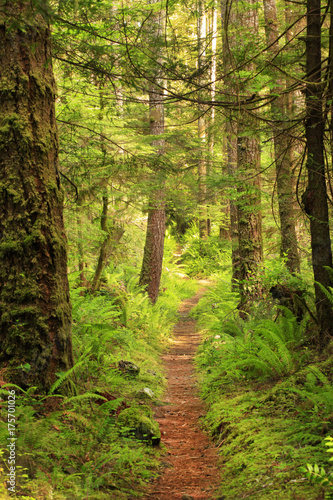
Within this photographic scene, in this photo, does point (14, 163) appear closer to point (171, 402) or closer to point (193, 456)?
point (193, 456)

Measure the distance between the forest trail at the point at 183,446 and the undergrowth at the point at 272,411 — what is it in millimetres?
162

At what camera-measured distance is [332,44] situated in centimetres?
432

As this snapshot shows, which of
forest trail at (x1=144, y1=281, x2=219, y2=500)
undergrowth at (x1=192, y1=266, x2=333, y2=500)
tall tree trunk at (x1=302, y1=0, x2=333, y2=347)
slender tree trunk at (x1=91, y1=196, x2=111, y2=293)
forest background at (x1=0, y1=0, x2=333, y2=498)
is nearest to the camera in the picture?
undergrowth at (x1=192, y1=266, x2=333, y2=500)

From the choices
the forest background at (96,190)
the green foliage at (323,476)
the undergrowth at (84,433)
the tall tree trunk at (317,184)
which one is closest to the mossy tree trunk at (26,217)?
the forest background at (96,190)

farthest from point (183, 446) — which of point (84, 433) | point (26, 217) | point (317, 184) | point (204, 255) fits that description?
point (204, 255)

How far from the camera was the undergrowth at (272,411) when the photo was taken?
2.77 metres

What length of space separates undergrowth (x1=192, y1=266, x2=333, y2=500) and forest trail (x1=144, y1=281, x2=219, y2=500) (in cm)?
16

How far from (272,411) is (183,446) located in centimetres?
116

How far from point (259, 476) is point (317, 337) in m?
2.30

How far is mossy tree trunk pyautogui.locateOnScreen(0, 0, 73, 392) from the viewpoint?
364 centimetres

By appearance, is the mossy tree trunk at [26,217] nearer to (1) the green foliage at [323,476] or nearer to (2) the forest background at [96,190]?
(2) the forest background at [96,190]

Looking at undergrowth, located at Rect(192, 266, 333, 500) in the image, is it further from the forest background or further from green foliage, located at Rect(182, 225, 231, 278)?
green foliage, located at Rect(182, 225, 231, 278)

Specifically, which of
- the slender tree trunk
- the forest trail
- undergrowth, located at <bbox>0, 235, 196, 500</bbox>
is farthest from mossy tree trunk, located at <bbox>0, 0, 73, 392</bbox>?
the slender tree trunk

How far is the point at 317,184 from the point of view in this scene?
15.3 feet
